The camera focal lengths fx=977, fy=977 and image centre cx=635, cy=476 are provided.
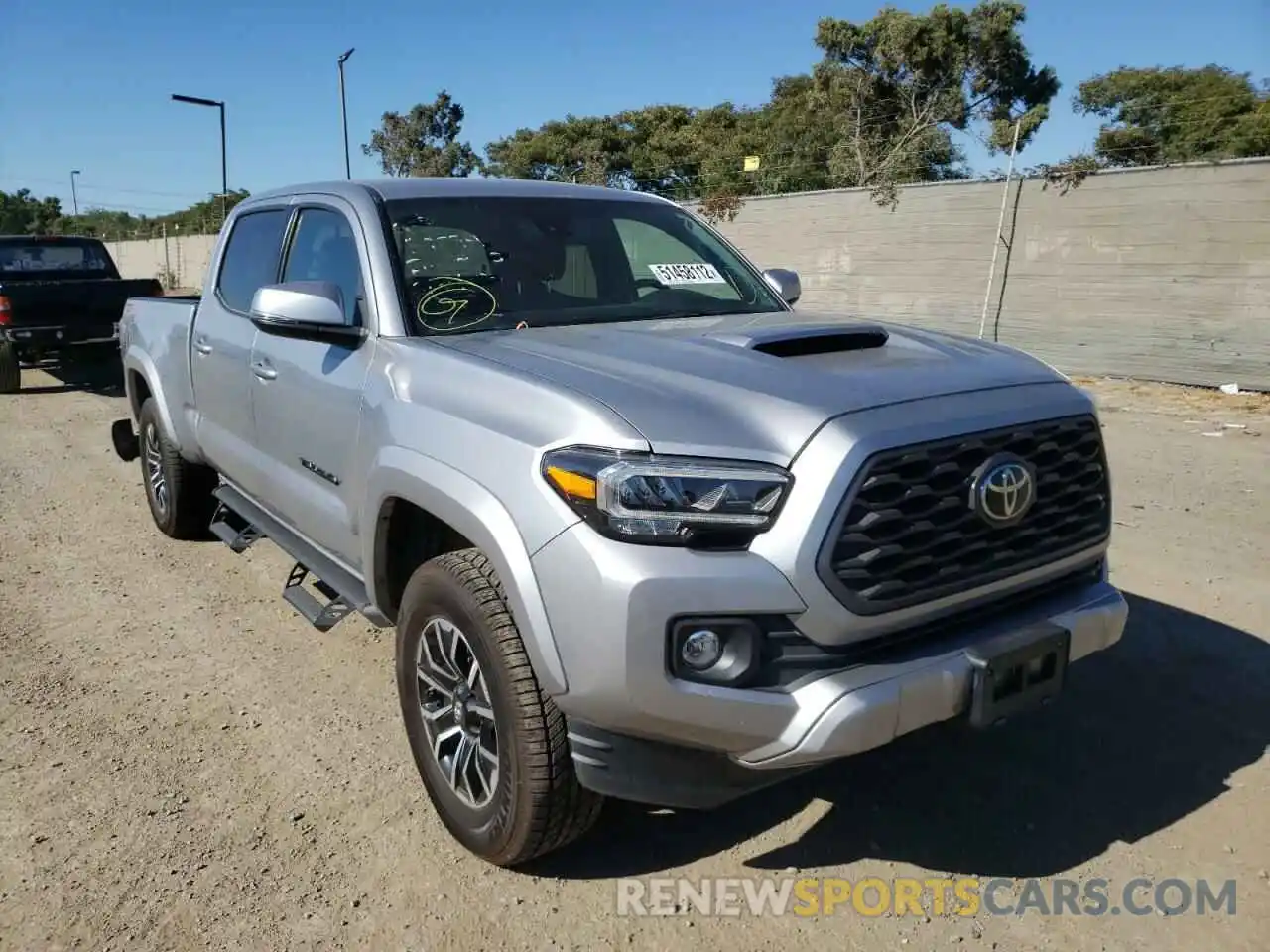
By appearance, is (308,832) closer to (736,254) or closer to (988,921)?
(988,921)

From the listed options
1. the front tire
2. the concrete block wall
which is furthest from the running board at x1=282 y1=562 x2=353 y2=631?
the concrete block wall

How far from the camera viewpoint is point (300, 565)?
3.98 m

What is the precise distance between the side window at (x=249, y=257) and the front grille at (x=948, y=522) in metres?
2.96

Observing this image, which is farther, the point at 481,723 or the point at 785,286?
the point at 785,286

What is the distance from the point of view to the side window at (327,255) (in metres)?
3.37

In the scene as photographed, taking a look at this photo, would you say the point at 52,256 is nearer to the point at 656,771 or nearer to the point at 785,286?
the point at 785,286

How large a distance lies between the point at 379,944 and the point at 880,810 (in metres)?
1.47

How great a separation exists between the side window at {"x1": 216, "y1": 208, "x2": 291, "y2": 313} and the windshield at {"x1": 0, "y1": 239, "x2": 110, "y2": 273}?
9263 mm

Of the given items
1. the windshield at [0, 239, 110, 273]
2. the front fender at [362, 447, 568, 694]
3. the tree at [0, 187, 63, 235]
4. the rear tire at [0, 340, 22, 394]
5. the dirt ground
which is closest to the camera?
the front fender at [362, 447, 568, 694]

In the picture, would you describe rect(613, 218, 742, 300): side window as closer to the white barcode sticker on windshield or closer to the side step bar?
the white barcode sticker on windshield

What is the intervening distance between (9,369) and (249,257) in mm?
8543

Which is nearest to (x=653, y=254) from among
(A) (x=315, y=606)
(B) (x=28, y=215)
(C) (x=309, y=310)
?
(C) (x=309, y=310)

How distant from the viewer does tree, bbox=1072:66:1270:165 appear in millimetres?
24156

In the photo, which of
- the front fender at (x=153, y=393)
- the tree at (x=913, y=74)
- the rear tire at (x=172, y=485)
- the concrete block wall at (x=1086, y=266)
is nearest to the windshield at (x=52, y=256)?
the front fender at (x=153, y=393)
